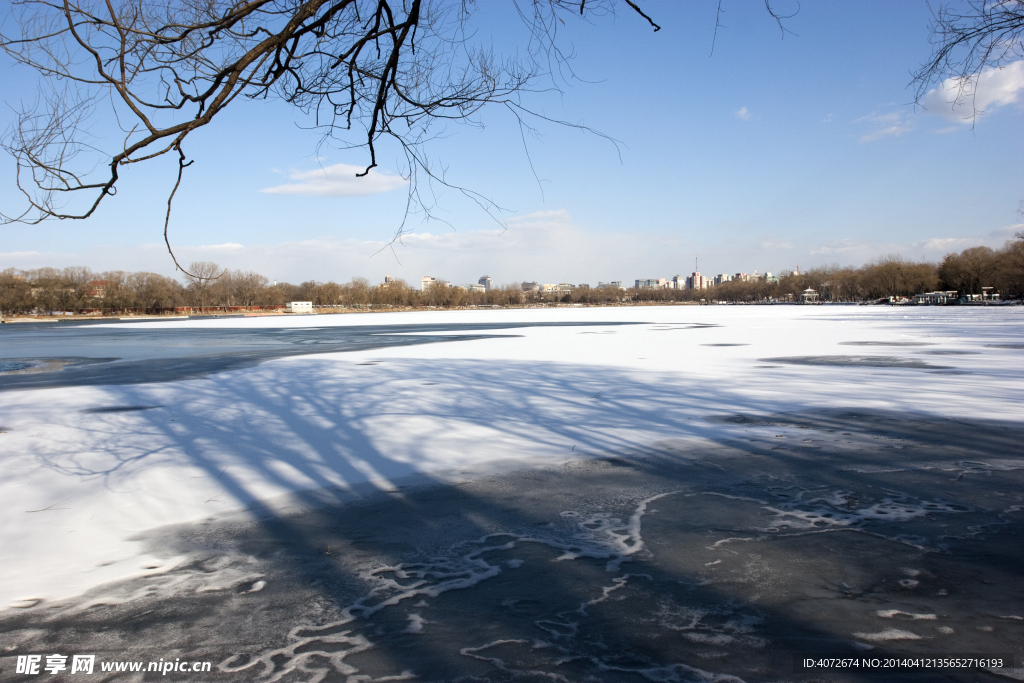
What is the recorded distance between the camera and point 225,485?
Result: 5531 mm

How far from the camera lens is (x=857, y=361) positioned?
Result: 14.4 meters

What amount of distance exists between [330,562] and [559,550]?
1.47 meters

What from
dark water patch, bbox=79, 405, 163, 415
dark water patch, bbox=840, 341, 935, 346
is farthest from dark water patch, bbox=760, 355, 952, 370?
dark water patch, bbox=79, 405, 163, 415

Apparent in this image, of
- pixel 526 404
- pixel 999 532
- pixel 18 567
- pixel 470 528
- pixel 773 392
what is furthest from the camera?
pixel 773 392

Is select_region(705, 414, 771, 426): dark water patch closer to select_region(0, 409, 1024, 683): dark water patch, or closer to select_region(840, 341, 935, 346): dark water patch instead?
select_region(0, 409, 1024, 683): dark water patch

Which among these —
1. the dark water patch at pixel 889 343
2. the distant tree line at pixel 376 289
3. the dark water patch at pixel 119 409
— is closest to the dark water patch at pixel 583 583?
the dark water patch at pixel 119 409

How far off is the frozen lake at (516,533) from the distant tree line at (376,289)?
54.2 m

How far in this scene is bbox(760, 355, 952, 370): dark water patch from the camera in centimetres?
1337

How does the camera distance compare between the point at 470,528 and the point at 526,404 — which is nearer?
the point at 470,528

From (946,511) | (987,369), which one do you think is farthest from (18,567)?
(987,369)

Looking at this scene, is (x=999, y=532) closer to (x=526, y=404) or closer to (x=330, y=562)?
(x=330, y=562)

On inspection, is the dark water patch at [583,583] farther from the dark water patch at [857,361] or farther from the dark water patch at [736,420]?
the dark water patch at [857,361]

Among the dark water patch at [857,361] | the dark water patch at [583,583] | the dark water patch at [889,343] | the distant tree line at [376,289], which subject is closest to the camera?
the dark water patch at [583,583]

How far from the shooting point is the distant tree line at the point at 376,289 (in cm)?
9125
